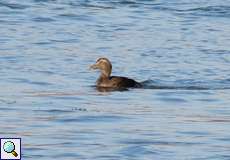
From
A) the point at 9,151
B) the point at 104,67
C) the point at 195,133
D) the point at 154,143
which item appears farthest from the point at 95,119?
the point at 104,67

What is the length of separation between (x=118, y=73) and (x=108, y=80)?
62.1 inches

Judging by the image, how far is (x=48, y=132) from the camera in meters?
15.2

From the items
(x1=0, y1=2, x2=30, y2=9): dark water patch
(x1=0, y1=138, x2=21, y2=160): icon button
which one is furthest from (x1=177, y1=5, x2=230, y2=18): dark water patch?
(x1=0, y1=138, x2=21, y2=160): icon button

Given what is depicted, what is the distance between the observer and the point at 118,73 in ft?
75.2

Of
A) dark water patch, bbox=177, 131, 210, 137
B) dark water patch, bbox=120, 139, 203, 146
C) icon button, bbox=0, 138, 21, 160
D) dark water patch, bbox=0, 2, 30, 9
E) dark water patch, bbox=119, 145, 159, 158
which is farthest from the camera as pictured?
dark water patch, bbox=0, 2, 30, 9

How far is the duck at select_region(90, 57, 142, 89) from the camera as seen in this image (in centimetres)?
2042

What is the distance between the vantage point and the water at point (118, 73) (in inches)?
578

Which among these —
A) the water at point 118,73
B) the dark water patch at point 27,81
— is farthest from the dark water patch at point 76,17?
the dark water patch at point 27,81

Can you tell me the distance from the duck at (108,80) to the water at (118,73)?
0.23 m

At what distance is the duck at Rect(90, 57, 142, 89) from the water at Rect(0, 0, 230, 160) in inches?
8.9

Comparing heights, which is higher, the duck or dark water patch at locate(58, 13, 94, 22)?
dark water patch at locate(58, 13, 94, 22)

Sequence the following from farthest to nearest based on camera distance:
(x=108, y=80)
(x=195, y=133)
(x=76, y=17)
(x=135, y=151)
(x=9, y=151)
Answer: (x=76, y=17) → (x=108, y=80) → (x=195, y=133) → (x=135, y=151) → (x=9, y=151)

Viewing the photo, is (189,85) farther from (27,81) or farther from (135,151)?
(135,151)

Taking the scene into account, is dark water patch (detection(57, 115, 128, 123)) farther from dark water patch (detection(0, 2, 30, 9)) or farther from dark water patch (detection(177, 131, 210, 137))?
dark water patch (detection(0, 2, 30, 9))
